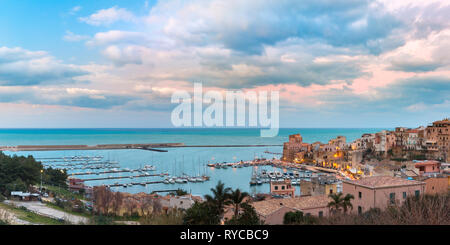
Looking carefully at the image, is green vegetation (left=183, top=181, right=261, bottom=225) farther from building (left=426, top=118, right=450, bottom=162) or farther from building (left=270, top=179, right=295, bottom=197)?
building (left=426, top=118, right=450, bottom=162)

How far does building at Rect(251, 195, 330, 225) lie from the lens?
6.99m

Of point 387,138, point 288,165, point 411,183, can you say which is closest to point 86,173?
point 288,165

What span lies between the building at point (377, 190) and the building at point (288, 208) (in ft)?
2.66

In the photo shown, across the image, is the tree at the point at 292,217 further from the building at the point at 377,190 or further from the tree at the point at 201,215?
the building at the point at 377,190

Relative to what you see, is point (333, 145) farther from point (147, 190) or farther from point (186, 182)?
point (147, 190)

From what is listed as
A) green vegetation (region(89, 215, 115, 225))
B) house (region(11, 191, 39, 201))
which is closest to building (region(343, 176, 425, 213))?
green vegetation (region(89, 215, 115, 225))

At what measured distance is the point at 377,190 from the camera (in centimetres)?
A: 723

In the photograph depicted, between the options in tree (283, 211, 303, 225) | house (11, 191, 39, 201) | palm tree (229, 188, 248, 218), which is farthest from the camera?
house (11, 191, 39, 201)

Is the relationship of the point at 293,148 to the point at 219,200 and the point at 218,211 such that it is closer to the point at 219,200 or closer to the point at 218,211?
the point at 219,200

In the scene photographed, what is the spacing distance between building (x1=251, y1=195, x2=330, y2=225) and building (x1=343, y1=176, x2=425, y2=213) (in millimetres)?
812

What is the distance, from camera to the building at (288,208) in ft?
22.9

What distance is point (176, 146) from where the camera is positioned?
2163 inches

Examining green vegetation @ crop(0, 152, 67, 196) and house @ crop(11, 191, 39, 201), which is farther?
green vegetation @ crop(0, 152, 67, 196)

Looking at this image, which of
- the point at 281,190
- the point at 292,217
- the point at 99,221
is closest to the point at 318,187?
the point at 281,190
